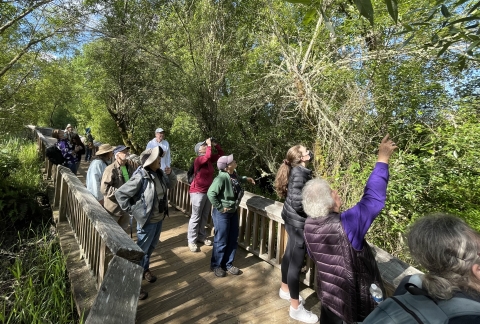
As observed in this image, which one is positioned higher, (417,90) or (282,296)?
(417,90)

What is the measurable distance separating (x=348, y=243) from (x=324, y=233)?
6.8 inches

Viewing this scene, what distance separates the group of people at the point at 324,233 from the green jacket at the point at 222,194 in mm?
13

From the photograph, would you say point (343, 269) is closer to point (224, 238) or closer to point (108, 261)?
point (224, 238)

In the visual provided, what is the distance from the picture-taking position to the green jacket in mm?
3557

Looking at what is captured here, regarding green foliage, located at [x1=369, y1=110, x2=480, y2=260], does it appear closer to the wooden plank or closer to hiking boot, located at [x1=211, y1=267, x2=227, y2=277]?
hiking boot, located at [x1=211, y1=267, x2=227, y2=277]

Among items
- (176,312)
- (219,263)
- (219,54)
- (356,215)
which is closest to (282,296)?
(219,263)

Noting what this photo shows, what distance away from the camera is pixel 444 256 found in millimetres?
1200

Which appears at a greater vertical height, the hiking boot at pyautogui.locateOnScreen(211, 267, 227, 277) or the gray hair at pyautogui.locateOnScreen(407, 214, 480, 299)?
the gray hair at pyautogui.locateOnScreen(407, 214, 480, 299)

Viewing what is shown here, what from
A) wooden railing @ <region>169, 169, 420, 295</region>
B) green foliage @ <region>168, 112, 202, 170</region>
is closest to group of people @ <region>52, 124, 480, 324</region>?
wooden railing @ <region>169, 169, 420, 295</region>

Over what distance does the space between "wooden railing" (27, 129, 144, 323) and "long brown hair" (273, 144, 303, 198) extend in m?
1.67

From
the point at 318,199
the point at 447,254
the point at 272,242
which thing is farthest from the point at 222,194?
the point at 447,254

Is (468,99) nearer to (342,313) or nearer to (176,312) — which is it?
(342,313)

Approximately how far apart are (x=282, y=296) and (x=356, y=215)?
178 centimetres

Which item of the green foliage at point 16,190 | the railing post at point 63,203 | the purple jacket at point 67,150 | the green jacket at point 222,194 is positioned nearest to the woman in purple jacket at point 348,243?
the green jacket at point 222,194
